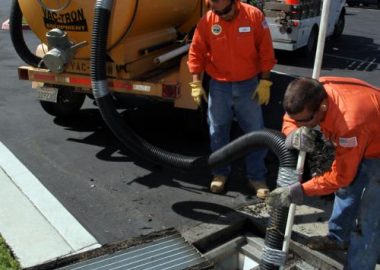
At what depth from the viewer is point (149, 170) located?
4918 millimetres

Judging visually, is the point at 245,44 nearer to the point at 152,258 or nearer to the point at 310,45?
the point at 152,258

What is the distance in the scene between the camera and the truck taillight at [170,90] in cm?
483

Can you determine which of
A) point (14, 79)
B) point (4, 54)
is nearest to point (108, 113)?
point (14, 79)

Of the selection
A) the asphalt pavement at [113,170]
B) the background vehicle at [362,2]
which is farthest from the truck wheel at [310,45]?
the background vehicle at [362,2]

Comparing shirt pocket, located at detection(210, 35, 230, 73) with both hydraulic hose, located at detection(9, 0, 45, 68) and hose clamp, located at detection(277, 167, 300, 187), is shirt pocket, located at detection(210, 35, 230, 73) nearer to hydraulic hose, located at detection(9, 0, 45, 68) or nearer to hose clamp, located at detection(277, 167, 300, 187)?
hose clamp, located at detection(277, 167, 300, 187)

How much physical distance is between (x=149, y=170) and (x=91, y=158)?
0.70 m

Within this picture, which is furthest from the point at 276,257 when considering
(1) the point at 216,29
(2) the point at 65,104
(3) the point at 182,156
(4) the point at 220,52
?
(2) the point at 65,104

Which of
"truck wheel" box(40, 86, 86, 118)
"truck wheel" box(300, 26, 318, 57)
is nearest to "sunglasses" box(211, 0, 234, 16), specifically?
"truck wheel" box(40, 86, 86, 118)

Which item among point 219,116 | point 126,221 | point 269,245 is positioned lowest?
point 126,221

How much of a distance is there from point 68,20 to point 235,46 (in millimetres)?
1868

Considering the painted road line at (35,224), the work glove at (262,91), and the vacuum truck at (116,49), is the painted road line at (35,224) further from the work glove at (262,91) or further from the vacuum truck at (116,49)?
the work glove at (262,91)

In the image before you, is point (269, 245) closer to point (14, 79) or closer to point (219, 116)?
point (219, 116)

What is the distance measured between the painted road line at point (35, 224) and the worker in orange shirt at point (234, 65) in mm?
1393

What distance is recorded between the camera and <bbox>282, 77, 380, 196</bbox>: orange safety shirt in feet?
8.43
